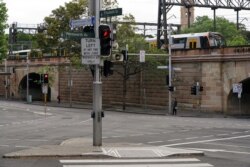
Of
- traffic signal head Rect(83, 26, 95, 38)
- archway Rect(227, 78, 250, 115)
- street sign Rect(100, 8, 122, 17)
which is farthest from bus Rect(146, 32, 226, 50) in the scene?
traffic signal head Rect(83, 26, 95, 38)

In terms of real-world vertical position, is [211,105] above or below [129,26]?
below

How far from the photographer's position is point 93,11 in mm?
19172

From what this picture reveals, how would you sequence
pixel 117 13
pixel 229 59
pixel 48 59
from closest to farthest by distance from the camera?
1. pixel 117 13
2. pixel 229 59
3. pixel 48 59

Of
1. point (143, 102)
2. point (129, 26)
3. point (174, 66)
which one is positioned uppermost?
point (129, 26)

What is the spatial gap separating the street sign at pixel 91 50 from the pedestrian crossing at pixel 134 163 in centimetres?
384

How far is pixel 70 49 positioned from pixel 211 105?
19.4 metres

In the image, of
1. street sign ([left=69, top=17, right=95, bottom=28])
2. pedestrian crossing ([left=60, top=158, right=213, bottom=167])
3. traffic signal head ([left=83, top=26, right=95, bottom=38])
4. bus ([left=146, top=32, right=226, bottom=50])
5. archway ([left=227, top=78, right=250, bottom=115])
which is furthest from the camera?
bus ([left=146, top=32, right=226, bottom=50])

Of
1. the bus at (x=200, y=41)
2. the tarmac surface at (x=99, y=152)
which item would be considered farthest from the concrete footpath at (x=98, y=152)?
the bus at (x=200, y=41)

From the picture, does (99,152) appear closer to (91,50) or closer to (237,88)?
(91,50)

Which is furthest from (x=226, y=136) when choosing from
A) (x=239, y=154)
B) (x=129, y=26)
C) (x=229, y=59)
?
(x=129, y=26)

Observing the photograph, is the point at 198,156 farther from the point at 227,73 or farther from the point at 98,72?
the point at 227,73

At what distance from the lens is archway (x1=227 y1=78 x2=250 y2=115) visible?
180 ft

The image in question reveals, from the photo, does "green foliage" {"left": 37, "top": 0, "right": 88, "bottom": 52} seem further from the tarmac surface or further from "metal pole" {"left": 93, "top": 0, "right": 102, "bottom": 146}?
the tarmac surface

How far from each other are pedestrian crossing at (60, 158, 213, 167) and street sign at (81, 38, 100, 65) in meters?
3.84
